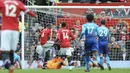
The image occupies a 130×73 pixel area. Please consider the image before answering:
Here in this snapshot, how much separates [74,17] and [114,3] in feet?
13.4

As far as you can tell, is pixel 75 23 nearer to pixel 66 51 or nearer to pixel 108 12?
pixel 108 12

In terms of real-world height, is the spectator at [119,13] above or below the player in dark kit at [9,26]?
below

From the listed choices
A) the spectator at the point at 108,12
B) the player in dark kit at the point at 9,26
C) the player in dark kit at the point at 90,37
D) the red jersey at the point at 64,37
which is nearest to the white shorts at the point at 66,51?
the red jersey at the point at 64,37

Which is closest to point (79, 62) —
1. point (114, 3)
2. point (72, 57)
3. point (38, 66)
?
point (72, 57)

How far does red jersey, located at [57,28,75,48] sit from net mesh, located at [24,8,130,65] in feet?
6.45

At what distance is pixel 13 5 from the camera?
12.9 m

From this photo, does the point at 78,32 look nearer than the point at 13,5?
No

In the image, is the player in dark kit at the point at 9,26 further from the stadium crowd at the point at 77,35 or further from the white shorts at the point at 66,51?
the stadium crowd at the point at 77,35

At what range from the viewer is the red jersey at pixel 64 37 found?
803 inches

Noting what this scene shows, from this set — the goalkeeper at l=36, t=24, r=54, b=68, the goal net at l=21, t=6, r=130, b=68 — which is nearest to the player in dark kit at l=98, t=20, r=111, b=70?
the goal net at l=21, t=6, r=130, b=68

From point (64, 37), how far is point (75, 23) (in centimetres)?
235

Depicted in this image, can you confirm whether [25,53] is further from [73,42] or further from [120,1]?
[120,1]

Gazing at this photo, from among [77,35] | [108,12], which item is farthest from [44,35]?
[108,12]

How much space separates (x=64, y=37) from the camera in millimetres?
20562
